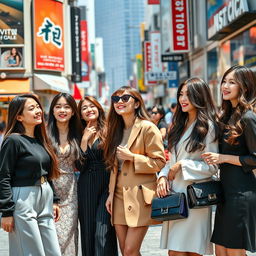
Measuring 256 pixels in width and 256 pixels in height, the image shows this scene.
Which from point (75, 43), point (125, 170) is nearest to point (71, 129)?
point (125, 170)

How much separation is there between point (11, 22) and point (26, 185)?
18.3m

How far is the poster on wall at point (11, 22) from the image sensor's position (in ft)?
71.3

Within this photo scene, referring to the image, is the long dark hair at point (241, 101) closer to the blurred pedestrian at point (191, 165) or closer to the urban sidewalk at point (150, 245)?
the blurred pedestrian at point (191, 165)

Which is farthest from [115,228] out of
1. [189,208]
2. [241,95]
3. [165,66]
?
[165,66]

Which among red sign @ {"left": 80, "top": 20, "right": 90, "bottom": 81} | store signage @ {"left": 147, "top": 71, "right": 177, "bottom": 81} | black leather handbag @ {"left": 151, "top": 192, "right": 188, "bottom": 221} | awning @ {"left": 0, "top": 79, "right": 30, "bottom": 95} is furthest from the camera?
red sign @ {"left": 80, "top": 20, "right": 90, "bottom": 81}

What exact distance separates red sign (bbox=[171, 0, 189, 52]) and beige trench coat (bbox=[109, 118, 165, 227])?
61.1 feet

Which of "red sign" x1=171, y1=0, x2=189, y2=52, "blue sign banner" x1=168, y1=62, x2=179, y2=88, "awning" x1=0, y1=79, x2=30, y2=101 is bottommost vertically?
"awning" x1=0, y1=79, x2=30, y2=101

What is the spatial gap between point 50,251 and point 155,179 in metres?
1.20

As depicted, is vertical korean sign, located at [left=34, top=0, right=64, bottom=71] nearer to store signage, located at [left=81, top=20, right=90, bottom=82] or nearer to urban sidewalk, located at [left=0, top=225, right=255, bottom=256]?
urban sidewalk, located at [left=0, top=225, right=255, bottom=256]

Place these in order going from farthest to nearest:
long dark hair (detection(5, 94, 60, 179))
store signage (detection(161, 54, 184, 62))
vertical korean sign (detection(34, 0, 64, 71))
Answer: store signage (detection(161, 54, 184, 62))
vertical korean sign (detection(34, 0, 64, 71))
long dark hair (detection(5, 94, 60, 179))

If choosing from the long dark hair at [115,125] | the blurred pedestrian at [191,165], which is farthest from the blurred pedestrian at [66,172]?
the blurred pedestrian at [191,165]

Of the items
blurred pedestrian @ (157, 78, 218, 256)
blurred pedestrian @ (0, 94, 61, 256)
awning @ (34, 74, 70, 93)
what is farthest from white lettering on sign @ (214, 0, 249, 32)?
blurred pedestrian @ (0, 94, 61, 256)

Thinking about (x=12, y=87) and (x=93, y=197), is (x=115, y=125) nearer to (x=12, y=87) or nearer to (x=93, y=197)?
(x=93, y=197)

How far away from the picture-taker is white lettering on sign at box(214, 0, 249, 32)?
14531 mm
